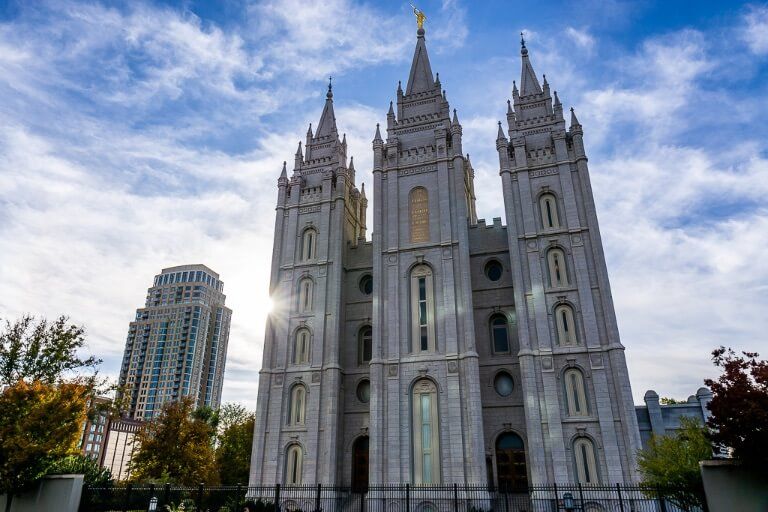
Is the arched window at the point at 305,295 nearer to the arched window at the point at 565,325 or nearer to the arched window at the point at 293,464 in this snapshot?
the arched window at the point at 293,464

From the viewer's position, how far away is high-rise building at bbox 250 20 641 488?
24641 mm

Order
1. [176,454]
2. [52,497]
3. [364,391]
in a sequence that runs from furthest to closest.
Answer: [176,454]
[364,391]
[52,497]

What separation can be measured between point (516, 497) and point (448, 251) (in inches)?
517

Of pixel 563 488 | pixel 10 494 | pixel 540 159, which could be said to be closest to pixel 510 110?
pixel 540 159

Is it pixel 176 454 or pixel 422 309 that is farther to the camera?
pixel 176 454

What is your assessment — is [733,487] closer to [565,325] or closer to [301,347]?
[565,325]

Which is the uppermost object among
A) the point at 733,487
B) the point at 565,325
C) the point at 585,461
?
the point at 565,325

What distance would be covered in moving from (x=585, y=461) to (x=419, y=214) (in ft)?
52.5

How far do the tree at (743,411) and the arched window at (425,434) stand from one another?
14.2 meters

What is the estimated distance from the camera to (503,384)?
90.4 feet

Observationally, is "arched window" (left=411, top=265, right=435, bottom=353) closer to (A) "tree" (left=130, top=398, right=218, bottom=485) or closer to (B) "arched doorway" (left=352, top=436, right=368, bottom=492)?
(B) "arched doorway" (left=352, top=436, right=368, bottom=492)

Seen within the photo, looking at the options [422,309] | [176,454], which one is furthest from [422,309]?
[176,454]

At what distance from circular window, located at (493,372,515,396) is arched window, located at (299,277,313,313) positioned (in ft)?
39.1

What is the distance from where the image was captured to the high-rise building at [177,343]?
100m
